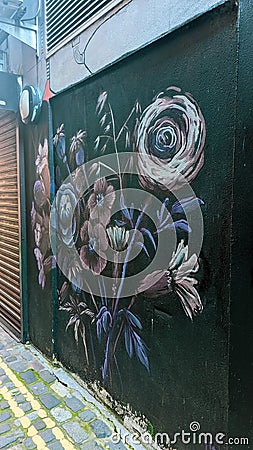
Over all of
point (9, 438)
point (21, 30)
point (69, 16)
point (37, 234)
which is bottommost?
point (9, 438)

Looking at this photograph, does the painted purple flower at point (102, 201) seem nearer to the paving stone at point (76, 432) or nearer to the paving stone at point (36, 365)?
the paving stone at point (76, 432)

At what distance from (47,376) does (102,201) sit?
1.82 metres

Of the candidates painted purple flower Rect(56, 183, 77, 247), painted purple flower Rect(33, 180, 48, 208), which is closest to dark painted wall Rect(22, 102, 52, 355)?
painted purple flower Rect(33, 180, 48, 208)

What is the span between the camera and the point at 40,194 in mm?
3188

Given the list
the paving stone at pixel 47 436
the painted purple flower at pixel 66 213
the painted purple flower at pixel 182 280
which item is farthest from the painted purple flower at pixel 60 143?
the paving stone at pixel 47 436

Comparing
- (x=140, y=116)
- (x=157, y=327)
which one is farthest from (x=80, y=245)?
(x=140, y=116)

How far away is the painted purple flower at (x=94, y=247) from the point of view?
7.95 feet

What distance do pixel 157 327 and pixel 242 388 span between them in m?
0.59

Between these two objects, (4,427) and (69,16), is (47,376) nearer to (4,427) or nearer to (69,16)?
(4,427)

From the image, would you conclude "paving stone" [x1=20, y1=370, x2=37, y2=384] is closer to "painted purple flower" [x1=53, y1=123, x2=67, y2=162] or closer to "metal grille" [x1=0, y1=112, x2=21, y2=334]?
"metal grille" [x1=0, y1=112, x2=21, y2=334]

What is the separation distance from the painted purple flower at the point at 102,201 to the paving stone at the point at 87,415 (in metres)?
1.49

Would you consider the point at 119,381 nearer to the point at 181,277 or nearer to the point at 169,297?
the point at 169,297

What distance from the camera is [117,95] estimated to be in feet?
7.06

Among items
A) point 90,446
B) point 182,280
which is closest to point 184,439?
point 90,446
